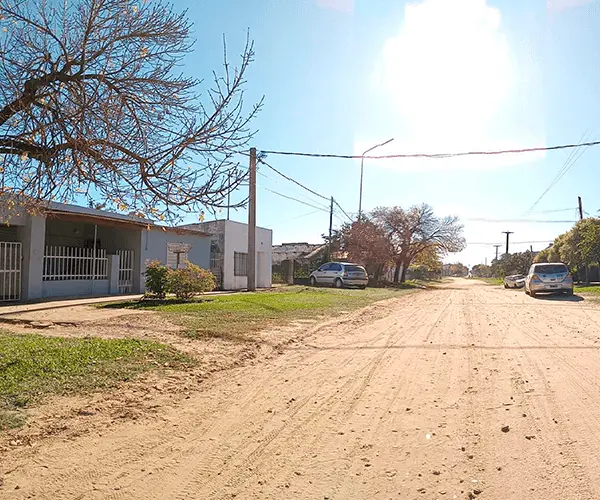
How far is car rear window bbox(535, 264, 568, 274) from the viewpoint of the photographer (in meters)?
23.0

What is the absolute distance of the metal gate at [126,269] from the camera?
2091cm

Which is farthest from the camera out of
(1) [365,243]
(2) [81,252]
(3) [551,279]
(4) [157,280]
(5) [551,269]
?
(1) [365,243]

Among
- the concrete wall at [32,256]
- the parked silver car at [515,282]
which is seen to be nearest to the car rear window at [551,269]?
the parked silver car at [515,282]

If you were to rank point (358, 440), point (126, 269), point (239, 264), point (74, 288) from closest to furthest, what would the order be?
point (358, 440) < point (74, 288) < point (126, 269) < point (239, 264)

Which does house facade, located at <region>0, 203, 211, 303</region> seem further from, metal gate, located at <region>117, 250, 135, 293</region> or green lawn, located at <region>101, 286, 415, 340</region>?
green lawn, located at <region>101, 286, 415, 340</region>

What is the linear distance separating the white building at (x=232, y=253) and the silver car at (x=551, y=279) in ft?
45.8

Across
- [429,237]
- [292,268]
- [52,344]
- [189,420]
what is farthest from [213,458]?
[429,237]

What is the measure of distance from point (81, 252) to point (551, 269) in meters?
19.9

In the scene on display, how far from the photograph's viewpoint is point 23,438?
4223 mm

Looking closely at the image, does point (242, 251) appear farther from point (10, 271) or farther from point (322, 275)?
point (10, 271)

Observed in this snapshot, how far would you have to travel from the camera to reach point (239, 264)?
27.5 meters

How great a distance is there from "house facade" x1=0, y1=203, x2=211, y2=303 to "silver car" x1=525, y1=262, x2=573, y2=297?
603 inches

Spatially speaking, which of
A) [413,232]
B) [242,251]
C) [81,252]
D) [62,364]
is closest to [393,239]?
[413,232]

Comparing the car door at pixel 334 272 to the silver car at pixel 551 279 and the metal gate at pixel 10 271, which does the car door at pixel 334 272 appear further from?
the metal gate at pixel 10 271
